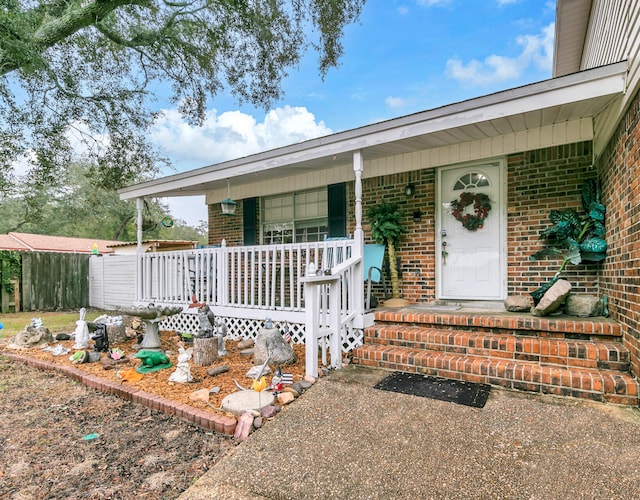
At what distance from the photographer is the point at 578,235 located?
4.09 metres

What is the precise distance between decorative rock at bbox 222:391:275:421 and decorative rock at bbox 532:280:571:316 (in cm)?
273

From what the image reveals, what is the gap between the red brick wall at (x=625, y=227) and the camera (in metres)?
2.65

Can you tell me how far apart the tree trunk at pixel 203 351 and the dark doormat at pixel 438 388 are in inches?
80.3

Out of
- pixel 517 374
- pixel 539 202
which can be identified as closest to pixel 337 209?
pixel 539 202

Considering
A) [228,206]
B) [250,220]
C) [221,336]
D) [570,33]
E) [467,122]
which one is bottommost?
[221,336]

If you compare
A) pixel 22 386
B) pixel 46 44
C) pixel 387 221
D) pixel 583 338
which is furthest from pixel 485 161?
pixel 46 44

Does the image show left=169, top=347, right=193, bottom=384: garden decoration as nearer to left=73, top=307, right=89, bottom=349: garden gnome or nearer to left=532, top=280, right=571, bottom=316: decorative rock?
left=73, top=307, right=89, bottom=349: garden gnome

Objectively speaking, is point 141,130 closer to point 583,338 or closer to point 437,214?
point 437,214

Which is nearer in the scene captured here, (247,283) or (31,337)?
(31,337)

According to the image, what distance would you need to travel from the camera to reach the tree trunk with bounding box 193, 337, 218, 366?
412 cm

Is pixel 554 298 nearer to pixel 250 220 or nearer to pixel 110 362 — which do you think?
pixel 110 362

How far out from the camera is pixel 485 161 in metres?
4.89

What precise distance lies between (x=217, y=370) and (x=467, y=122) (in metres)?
3.65

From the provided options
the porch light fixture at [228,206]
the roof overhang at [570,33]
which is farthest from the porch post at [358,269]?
the roof overhang at [570,33]
